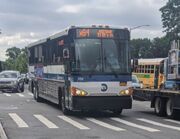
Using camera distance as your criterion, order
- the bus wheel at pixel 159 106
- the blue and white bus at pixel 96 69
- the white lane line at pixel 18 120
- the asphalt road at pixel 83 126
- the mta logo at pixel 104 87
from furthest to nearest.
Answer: the bus wheel at pixel 159 106, the mta logo at pixel 104 87, the blue and white bus at pixel 96 69, the white lane line at pixel 18 120, the asphalt road at pixel 83 126

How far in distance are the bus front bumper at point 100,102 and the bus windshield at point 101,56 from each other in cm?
94

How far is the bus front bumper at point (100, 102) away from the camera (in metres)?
18.4

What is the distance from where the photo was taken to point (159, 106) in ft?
68.2

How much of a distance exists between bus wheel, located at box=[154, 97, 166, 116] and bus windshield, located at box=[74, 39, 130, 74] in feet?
7.66

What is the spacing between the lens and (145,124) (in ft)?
56.1

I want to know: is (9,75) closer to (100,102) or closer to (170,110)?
(170,110)

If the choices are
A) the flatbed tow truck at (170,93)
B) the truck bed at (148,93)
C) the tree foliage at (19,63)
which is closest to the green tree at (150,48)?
the tree foliage at (19,63)

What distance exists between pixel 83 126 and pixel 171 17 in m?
66.7

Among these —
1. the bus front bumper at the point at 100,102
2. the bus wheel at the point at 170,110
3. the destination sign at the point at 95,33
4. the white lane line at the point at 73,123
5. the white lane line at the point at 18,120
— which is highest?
the destination sign at the point at 95,33

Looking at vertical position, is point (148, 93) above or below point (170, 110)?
above

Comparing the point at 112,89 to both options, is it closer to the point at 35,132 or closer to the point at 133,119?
the point at 133,119

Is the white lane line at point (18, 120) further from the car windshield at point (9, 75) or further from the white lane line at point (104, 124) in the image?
the car windshield at point (9, 75)

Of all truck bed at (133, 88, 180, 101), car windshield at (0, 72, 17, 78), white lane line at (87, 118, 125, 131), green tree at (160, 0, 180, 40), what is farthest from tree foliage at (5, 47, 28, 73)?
white lane line at (87, 118, 125, 131)

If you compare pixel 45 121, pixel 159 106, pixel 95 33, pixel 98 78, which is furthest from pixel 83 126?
pixel 159 106
